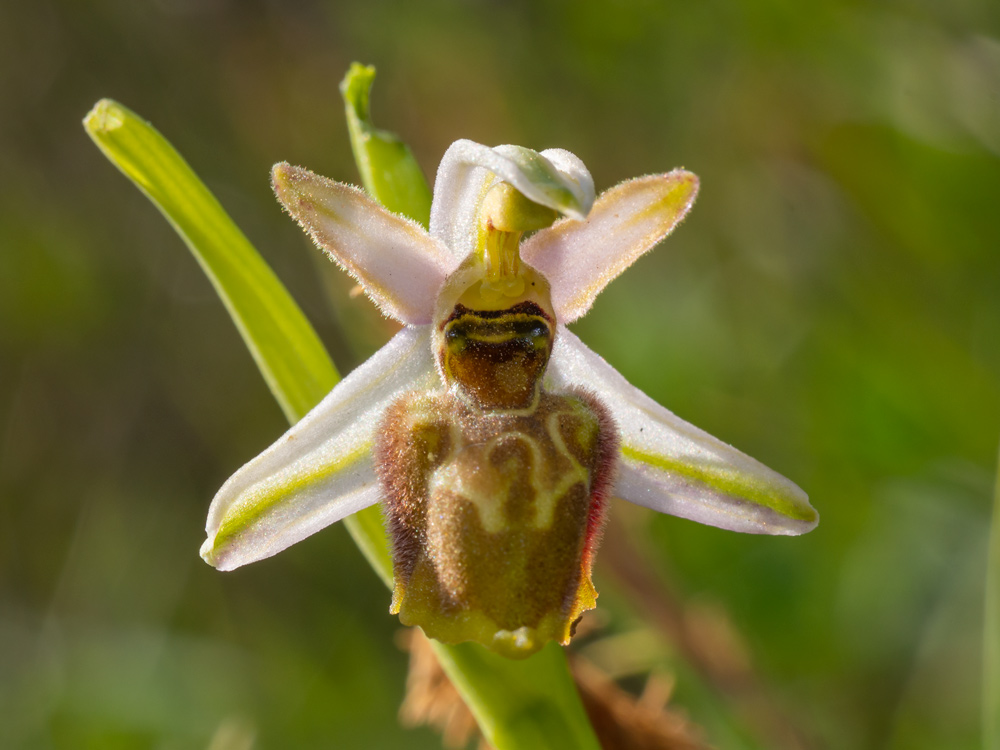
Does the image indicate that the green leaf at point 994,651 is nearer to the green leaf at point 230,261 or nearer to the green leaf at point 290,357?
the green leaf at point 290,357

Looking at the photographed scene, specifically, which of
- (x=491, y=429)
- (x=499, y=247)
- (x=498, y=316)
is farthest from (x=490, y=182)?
(x=491, y=429)

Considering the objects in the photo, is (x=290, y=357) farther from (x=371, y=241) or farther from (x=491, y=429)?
(x=491, y=429)

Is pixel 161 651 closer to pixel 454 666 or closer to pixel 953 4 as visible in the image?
pixel 454 666

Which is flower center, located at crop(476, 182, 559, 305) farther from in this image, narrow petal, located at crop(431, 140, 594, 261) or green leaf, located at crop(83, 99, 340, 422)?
green leaf, located at crop(83, 99, 340, 422)

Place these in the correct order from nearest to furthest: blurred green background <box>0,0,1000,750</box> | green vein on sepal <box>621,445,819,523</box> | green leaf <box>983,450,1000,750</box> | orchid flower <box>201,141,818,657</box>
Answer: orchid flower <box>201,141,818,657</box>, green vein on sepal <box>621,445,819,523</box>, green leaf <box>983,450,1000,750</box>, blurred green background <box>0,0,1000,750</box>

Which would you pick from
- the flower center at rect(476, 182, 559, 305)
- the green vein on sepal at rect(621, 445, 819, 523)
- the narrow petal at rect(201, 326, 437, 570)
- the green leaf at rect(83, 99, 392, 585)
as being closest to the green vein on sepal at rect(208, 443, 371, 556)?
the narrow petal at rect(201, 326, 437, 570)

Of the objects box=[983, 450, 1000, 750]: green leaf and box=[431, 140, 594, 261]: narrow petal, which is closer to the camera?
box=[431, 140, 594, 261]: narrow petal

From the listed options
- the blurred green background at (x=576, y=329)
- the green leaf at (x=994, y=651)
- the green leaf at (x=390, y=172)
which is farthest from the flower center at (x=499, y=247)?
the blurred green background at (x=576, y=329)
